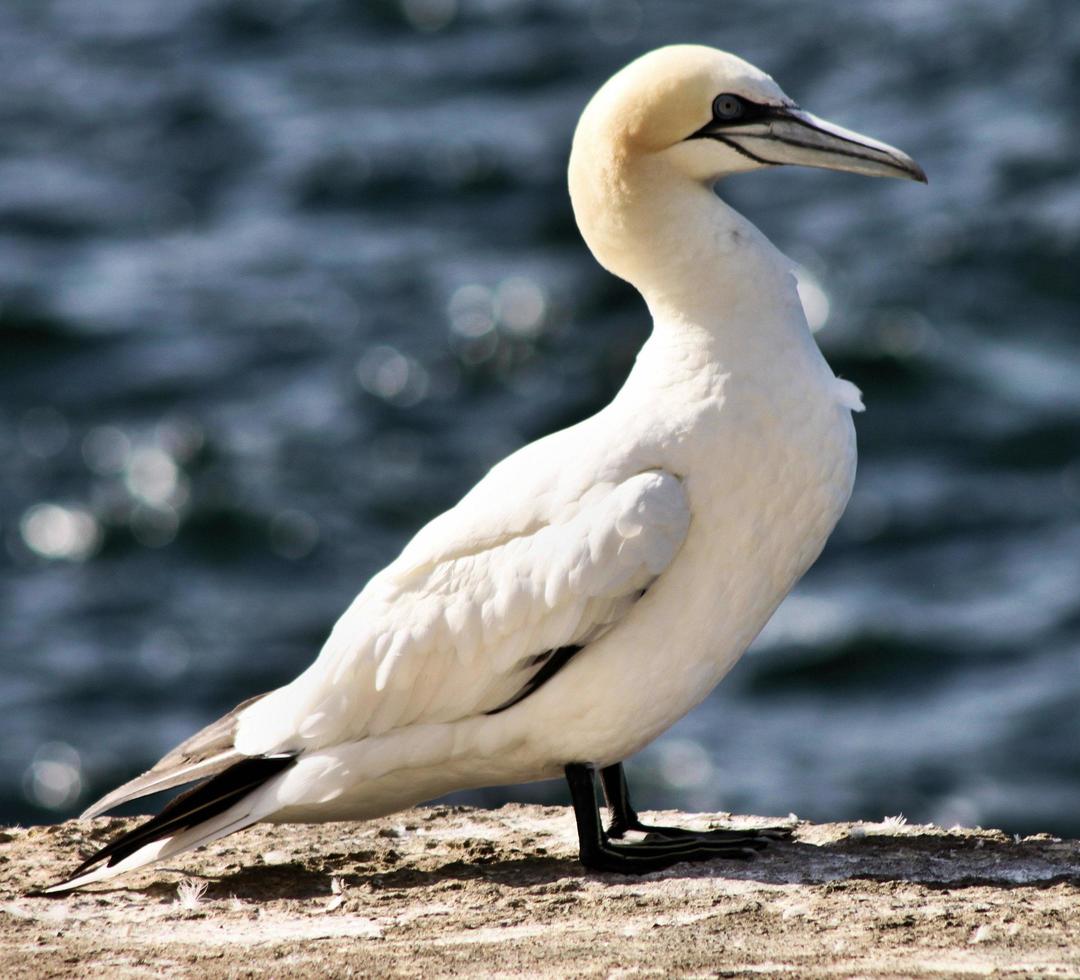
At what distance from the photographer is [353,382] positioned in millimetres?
18844

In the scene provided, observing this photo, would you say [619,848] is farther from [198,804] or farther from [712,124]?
[712,124]

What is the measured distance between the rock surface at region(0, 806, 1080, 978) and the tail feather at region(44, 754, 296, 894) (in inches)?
4.2

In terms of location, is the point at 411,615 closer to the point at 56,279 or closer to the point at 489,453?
the point at 489,453

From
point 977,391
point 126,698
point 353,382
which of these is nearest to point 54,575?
point 126,698

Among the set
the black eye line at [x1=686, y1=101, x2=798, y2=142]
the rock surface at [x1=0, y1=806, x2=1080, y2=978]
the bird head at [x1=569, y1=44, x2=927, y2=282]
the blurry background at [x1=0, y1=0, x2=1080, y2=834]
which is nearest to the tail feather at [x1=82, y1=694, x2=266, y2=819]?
the rock surface at [x1=0, y1=806, x2=1080, y2=978]

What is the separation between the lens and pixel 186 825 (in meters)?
6.14

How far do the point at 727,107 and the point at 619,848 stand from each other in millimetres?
2250

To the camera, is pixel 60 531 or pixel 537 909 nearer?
pixel 537 909

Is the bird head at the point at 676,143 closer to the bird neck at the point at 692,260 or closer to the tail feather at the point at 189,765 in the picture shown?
the bird neck at the point at 692,260

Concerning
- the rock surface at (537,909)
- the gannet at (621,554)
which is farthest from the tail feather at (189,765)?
the rock surface at (537,909)

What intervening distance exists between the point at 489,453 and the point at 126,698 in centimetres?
365

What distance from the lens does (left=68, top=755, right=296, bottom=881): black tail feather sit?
611 centimetres

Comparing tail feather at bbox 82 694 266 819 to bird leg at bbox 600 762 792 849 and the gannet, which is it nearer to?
the gannet

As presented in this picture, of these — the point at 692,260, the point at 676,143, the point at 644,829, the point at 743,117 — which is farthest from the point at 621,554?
the point at 743,117
